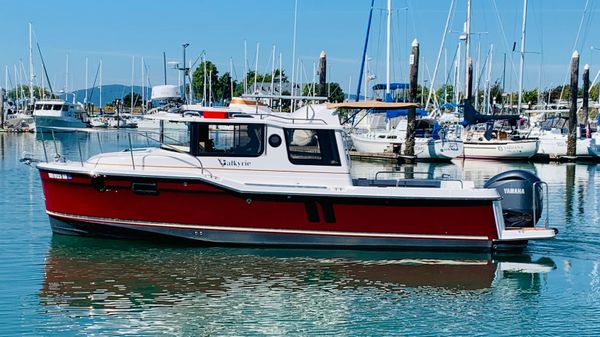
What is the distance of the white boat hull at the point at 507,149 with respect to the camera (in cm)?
4181

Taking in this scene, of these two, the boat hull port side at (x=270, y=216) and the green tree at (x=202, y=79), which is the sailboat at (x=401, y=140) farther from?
the green tree at (x=202, y=79)

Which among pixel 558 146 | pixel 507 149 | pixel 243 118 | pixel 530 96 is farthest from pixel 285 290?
pixel 530 96

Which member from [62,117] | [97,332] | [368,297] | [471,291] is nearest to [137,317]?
[97,332]

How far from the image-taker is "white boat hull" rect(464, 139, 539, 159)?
4181 centimetres

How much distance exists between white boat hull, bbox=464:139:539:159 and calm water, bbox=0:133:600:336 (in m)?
26.3

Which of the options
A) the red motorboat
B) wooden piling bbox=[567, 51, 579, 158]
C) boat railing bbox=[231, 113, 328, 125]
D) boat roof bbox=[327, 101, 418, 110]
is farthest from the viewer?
wooden piling bbox=[567, 51, 579, 158]

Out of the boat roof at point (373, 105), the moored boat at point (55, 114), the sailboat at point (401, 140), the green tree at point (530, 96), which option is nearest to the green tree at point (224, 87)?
the moored boat at point (55, 114)

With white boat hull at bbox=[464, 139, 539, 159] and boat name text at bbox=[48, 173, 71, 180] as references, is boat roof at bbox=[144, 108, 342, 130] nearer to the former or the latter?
boat name text at bbox=[48, 173, 71, 180]

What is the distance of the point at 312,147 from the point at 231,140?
5.05ft

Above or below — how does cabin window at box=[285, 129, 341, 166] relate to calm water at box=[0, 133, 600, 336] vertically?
above

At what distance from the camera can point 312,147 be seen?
46.3ft

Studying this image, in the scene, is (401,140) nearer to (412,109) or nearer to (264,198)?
(412,109)

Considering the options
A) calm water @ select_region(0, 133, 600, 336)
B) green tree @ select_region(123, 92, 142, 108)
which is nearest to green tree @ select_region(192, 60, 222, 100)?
green tree @ select_region(123, 92, 142, 108)

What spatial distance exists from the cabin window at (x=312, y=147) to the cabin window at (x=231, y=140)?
568 mm
